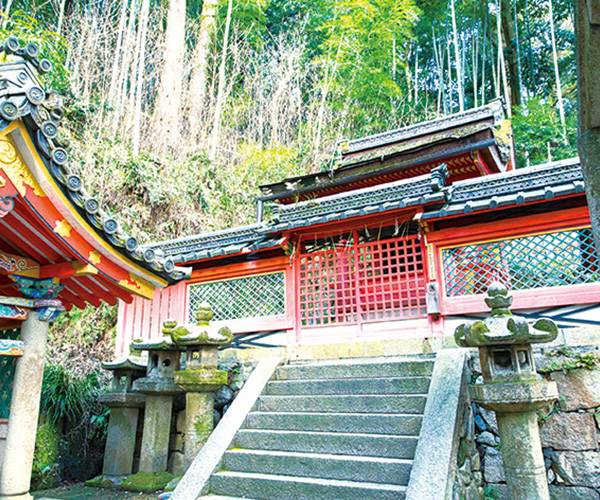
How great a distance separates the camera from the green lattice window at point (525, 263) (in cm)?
591

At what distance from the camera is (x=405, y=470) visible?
4.09m

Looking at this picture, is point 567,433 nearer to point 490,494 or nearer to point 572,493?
point 572,493

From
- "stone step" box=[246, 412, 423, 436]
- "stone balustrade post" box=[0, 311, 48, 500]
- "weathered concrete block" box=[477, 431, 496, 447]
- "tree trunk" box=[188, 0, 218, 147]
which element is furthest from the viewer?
"tree trunk" box=[188, 0, 218, 147]

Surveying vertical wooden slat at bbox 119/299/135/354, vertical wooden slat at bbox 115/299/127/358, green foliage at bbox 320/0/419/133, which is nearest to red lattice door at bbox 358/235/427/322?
vertical wooden slat at bbox 119/299/135/354

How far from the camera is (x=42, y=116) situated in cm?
404

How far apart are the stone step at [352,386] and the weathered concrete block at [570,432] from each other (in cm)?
142

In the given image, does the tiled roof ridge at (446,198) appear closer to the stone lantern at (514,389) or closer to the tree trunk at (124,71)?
the stone lantern at (514,389)

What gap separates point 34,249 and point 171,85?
14.3 m

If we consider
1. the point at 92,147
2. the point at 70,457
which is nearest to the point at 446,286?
the point at 70,457

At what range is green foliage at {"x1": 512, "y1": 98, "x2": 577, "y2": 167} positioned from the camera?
51.9 ft

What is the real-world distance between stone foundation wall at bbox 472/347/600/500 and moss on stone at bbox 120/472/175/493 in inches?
166

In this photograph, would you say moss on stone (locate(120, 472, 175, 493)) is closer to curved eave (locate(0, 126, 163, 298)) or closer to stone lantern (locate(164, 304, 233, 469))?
stone lantern (locate(164, 304, 233, 469))

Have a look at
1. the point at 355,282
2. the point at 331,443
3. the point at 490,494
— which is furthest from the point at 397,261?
the point at 490,494

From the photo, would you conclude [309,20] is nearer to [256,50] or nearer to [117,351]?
[256,50]
